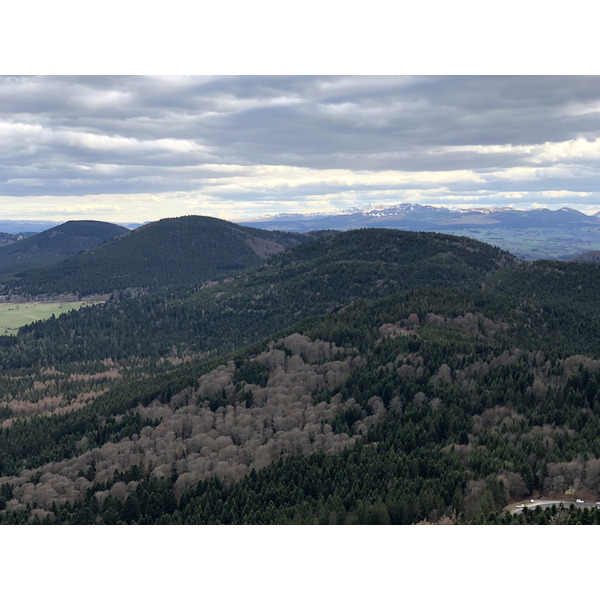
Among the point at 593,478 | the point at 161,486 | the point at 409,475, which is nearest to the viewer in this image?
the point at 593,478

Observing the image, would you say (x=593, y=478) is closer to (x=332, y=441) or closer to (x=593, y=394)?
(x=593, y=394)

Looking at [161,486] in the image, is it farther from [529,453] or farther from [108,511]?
[529,453]

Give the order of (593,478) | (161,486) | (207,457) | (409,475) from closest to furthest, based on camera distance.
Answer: (593,478) → (409,475) → (161,486) → (207,457)

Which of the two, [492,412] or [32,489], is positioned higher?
[492,412]

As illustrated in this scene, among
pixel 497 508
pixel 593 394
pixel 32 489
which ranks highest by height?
pixel 593 394

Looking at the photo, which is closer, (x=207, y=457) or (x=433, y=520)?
(x=433, y=520)

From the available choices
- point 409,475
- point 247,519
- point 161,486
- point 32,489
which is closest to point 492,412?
point 409,475

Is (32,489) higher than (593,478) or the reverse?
the reverse

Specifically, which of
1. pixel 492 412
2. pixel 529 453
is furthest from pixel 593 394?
pixel 529 453
